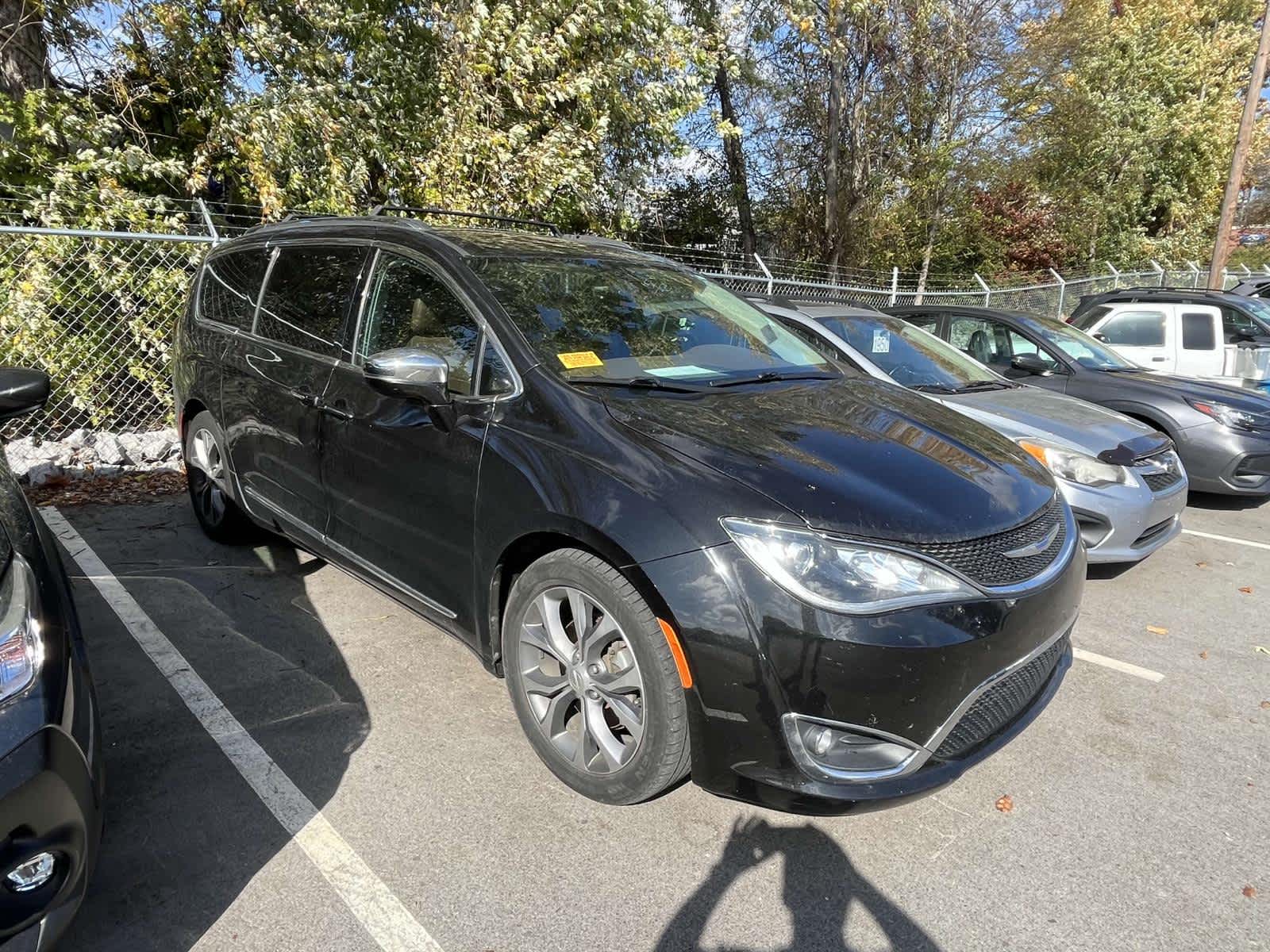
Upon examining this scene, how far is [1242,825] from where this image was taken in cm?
252

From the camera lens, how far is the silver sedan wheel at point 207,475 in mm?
4234

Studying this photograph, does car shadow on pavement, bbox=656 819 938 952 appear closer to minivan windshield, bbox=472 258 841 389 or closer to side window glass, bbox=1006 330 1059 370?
minivan windshield, bbox=472 258 841 389

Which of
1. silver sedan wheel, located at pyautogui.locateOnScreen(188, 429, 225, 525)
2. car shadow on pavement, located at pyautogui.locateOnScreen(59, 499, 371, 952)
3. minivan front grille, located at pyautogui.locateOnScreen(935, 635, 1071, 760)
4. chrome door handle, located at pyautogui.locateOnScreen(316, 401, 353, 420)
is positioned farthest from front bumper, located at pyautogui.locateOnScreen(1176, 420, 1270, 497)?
silver sedan wheel, located at pyautogui.locateOnScreen(188, 429, 225, 525)

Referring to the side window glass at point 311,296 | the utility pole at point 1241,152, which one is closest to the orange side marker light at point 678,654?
the side window glass at point 311,296

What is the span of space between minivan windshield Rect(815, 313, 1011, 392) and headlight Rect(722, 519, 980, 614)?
320 centimetres

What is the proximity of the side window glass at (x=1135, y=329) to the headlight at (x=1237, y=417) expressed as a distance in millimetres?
3139

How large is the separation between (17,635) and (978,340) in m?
7.16

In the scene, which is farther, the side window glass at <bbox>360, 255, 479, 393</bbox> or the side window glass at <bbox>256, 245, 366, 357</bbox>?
the side window glass at <bbox>256, 245, 366, 357</bbox>

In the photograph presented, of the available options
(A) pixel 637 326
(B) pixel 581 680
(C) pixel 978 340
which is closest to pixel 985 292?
(C) pixel 978 340

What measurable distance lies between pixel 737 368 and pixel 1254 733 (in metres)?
2.48

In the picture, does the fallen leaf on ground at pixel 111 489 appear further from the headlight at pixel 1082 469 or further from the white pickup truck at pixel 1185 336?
the white pickup truck at pixel 1185 336

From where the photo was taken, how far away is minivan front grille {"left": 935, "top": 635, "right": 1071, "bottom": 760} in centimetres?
218

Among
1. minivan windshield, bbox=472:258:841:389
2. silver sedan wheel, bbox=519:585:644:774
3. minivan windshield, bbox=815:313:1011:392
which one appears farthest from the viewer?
minivan windshield, bbox=815:313:1011:392

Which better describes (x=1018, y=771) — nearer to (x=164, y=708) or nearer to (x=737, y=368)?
(x=737, y=368)
